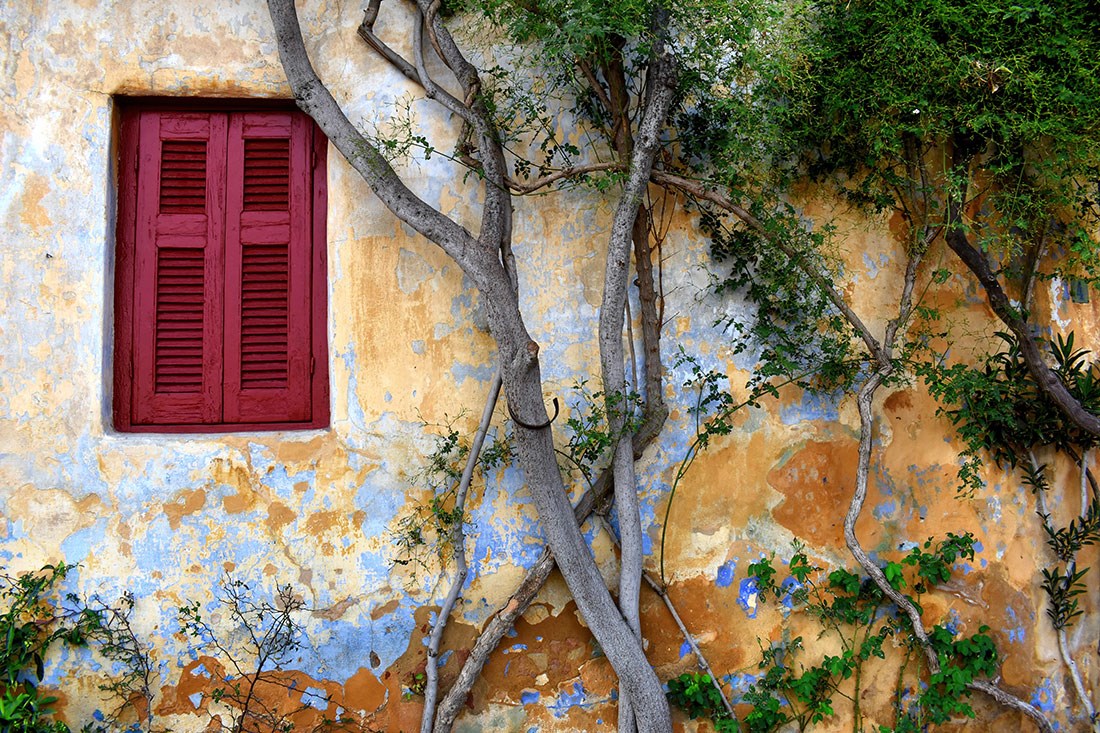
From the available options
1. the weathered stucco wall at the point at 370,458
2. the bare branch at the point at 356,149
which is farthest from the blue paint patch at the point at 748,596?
the bare branch at the point at 356,149

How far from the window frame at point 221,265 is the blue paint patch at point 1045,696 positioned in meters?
3.22

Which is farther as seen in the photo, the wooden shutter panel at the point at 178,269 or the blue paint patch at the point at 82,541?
the wooden shutter panel at the point at 178,269

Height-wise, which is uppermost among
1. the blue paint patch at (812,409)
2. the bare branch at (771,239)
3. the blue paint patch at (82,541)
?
the bare branch at (771,239)

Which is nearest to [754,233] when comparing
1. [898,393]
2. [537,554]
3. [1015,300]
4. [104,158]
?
[898,393]

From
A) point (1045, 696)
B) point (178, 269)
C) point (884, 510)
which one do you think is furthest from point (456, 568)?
point (1045, 696)

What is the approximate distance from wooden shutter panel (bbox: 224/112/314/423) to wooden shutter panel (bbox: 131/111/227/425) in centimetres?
6

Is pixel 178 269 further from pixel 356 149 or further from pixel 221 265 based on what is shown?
pixel 356 149

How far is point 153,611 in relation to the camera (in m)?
3.50

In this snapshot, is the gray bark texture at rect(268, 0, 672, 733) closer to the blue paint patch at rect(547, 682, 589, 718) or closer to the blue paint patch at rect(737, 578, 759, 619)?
the blue paint patch at rect(547, 682, 589, 718)

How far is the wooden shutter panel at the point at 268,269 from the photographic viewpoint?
3.76m

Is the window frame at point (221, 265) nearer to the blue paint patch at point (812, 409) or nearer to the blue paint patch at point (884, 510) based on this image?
the blue paint patch at point (812, 409)

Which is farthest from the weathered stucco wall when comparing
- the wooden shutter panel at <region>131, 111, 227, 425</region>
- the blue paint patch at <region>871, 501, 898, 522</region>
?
the wooden shutter panel at <region>131, 111, 227, 425</region>

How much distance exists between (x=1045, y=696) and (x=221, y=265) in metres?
3.95

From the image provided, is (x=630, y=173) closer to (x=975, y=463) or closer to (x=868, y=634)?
(x=975, y=463)
